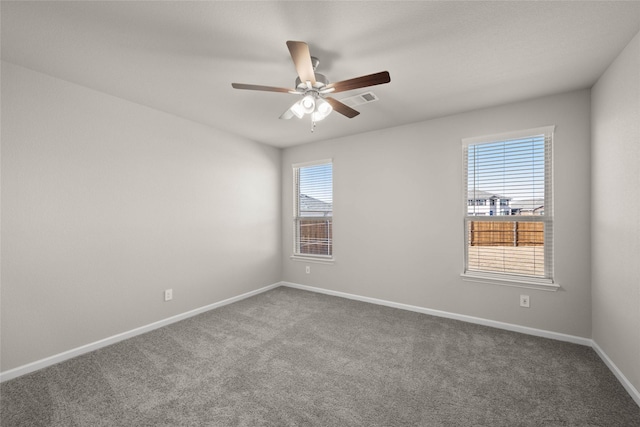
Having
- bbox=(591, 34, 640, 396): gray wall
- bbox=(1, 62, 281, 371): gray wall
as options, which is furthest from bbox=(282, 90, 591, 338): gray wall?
bbox=(1, 62, 281, 371): gray wall

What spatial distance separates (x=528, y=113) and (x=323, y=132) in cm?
248

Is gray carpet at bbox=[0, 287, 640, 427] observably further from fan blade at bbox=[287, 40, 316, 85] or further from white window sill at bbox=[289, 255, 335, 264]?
fan blade at bbox=[287, 40, 316, 85]

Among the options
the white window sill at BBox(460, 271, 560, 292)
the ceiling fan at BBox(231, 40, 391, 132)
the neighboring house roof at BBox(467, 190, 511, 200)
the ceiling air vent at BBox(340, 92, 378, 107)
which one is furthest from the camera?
the neighboring house roof at BBox(467, 190, 511, 200)

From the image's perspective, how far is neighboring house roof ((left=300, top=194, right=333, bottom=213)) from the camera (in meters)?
4.55

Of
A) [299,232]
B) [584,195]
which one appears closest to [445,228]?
[584,195]

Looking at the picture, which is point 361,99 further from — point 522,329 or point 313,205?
point 522,329

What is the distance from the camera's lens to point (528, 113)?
295 centimetres

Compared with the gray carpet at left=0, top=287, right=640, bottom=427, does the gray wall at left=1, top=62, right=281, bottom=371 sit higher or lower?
higher

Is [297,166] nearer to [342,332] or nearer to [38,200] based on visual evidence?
[342,332]

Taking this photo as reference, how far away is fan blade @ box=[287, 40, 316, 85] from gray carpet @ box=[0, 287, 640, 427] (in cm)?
228

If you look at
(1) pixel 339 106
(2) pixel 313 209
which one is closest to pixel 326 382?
(1) pixel 339 106

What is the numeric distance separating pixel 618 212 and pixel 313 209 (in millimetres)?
3561

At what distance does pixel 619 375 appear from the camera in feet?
6.92

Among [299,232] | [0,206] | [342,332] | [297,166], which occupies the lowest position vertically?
[342,332]
